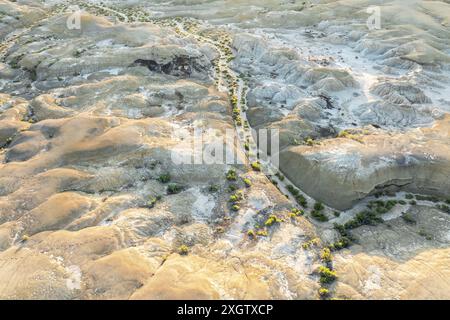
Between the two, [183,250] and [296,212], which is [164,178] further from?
[296,212]

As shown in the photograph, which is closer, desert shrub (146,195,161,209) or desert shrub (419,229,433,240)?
desert shrub (419,229,433,240)

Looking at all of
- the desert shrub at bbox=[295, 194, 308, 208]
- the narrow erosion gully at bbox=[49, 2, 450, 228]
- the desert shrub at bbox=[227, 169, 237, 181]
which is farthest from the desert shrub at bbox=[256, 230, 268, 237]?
the desert shrub at bbox=[227, 169, 237, 181]

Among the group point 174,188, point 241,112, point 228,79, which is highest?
point 228,79

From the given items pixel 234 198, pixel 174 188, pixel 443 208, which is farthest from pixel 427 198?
pixel 174 188

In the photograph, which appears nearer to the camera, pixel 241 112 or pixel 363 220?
pixel 363 220

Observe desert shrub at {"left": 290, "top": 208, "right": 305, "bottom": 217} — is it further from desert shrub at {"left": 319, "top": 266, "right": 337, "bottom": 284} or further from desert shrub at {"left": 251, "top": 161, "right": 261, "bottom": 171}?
desert shrub at {"left": 251, "top": 161, "right": 261, "bottom": 171}

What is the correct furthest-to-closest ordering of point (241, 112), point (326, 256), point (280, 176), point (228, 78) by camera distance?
point (228, 78), point (241, 112), point (280, 176), point (326, 256)

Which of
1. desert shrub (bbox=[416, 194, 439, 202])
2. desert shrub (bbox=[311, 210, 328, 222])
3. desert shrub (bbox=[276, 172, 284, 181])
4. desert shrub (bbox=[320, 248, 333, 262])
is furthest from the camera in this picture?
desert shrub (bbox=[276, 172, 284, 181])
